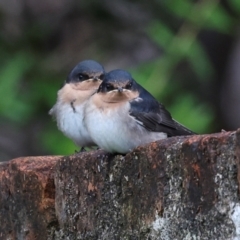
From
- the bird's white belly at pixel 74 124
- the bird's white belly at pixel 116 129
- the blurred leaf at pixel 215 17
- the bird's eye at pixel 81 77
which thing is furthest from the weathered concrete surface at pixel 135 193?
the blurred leaf at pixel 215 17

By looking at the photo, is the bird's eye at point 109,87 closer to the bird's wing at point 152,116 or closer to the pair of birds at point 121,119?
the pair of birds at point 121,119

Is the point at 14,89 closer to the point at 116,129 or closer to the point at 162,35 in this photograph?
the point at 162,35

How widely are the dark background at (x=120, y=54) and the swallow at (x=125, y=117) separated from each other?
1.74m

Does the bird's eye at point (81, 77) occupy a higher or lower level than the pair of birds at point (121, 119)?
lower

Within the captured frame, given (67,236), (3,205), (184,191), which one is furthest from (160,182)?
(3,205)

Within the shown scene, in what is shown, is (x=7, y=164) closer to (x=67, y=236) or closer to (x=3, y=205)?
(x=3, y=205)

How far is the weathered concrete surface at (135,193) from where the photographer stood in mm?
2873

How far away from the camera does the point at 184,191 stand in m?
3.02

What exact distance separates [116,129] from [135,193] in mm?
1326

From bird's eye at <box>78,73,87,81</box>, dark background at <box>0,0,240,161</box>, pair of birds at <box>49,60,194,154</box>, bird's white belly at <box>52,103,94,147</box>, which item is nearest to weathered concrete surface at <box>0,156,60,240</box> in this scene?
pair of birds at <box>49,60,194,154</box>

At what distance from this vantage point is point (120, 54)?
384 inches

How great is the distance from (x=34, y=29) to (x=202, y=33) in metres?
1.66

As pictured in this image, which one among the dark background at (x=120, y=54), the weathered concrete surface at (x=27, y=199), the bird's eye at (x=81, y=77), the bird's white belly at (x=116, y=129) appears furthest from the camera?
the dark background at (x=120, y=54)

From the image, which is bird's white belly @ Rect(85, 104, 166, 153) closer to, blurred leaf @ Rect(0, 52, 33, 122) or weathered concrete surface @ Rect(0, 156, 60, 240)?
weathered concrete surface @ Rect(0, 156, 60, 240)
